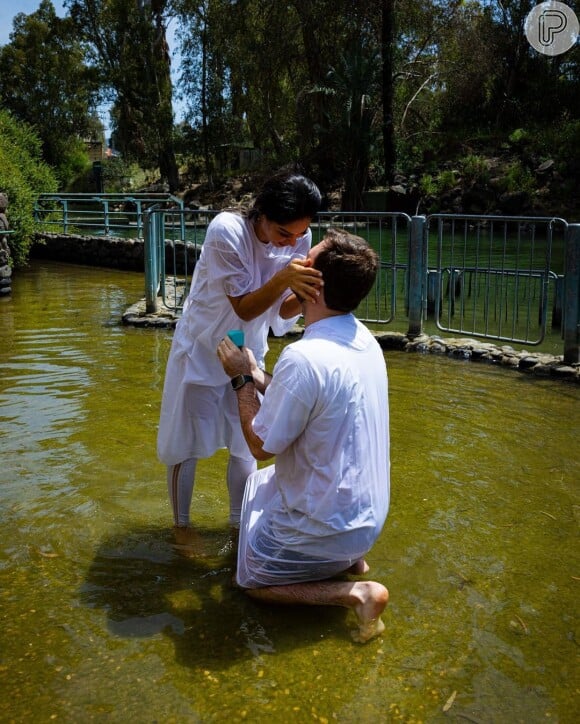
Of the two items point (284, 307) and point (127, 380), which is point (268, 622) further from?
point (127, 380)

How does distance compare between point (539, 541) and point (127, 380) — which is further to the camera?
point (127, 380)

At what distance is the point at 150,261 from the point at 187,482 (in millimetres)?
6878

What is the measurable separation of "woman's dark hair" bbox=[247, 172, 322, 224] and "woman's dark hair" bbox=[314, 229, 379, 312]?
24cm

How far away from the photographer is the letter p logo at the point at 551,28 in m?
33.5

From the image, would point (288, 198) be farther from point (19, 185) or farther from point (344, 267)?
point (19, 185)

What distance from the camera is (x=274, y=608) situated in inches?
131

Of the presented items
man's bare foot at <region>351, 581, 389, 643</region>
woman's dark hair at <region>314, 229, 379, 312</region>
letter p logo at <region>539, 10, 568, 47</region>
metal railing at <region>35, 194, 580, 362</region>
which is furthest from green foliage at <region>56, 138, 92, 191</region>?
man's bare foot at <region>351, 581, 389, 643</region>

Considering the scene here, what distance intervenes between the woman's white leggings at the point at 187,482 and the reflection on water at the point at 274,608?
0.66 feet

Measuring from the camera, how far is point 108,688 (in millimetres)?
2789

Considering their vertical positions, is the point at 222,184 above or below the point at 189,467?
above

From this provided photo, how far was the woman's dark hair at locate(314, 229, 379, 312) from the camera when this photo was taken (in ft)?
9.62

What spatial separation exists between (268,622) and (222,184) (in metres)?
40.6

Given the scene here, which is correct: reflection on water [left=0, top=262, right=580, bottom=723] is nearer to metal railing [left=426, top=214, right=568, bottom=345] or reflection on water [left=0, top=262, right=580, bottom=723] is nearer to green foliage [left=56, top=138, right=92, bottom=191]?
metal railing [left=426, top=214, right=568, bottom=345]

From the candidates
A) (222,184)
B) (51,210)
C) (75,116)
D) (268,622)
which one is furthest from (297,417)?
(75,116)
